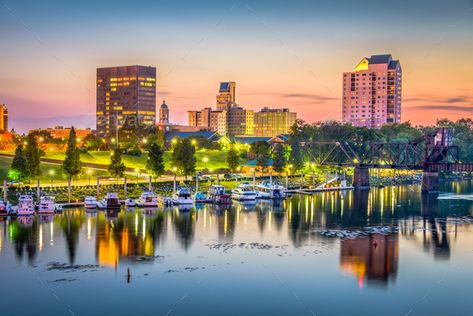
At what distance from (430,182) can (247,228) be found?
5653 centimetres

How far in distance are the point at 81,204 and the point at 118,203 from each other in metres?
4.71

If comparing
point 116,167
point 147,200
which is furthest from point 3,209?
point 116,167

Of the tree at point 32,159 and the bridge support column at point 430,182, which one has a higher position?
the tree at point 32,159

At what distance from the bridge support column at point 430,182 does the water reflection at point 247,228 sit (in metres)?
19.9

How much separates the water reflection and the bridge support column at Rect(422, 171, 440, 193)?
19.9 metres

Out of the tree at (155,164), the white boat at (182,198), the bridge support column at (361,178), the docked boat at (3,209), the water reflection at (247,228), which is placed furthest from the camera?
the bridge support column at (361,178)

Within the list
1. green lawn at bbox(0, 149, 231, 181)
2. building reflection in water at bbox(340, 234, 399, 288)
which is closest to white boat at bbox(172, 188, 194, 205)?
green lawn at bbox(0, 149, 231, 181)

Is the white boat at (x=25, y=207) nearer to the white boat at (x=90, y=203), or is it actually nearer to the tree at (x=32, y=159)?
the white boat at (x=90, y=203)

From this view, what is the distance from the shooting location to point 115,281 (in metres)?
44.4

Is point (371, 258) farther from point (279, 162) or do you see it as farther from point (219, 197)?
point (279, 162)

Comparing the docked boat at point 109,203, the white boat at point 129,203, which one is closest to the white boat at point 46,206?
the docked boat at point 109,203

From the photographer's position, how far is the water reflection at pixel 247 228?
5244cm

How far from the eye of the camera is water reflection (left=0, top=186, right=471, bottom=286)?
52438 mm

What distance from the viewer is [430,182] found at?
4427 inches
